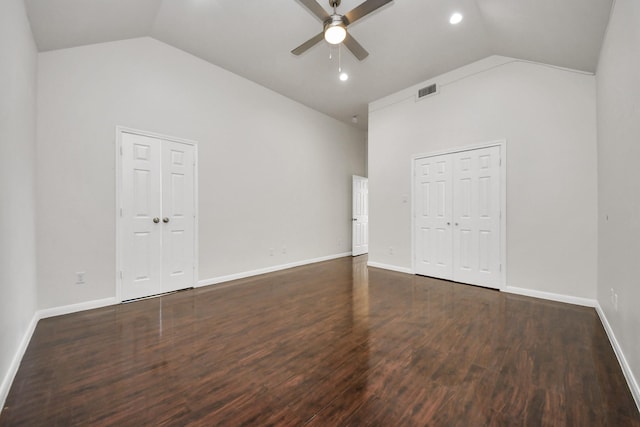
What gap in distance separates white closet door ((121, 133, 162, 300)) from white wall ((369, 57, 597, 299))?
4.40 metres

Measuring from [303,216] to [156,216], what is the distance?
285cm

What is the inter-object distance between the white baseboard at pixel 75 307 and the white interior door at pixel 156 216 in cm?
17

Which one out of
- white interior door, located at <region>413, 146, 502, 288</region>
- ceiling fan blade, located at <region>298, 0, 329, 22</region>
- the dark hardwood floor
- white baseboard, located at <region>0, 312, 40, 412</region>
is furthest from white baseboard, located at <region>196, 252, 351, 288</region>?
ceiling fan blade, located at <region>298, 0, 329, 22</region>

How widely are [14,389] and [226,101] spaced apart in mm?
4109

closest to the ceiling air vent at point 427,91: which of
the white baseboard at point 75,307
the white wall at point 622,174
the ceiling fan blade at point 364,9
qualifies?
the white wall at point 622,174

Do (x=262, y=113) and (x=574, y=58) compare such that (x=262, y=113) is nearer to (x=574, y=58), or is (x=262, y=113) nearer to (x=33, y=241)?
(x=33, y=241)

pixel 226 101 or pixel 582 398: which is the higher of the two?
pixel 226 101

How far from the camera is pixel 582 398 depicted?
166 centimetres

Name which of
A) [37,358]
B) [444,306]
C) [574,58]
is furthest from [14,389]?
[574,58]

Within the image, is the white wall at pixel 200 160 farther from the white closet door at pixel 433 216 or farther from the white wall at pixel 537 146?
the white wall at pixel 537 146

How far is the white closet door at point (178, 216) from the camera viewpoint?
3.78m

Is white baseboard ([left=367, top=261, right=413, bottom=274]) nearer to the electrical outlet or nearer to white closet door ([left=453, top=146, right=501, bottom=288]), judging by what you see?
white closet door ([left=453, top=146, right=501, bottom=288])

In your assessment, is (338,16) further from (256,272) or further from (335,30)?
(256,272)

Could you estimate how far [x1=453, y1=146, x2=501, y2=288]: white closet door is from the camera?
3926 mm
